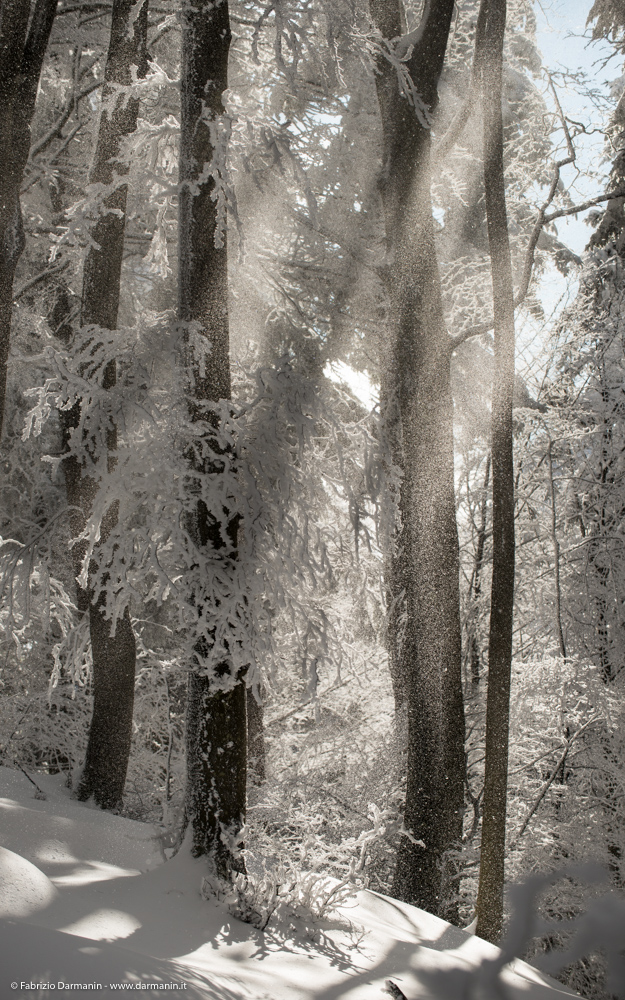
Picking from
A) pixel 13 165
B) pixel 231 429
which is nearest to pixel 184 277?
pixel 231 429

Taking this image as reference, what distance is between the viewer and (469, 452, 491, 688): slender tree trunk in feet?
31.8

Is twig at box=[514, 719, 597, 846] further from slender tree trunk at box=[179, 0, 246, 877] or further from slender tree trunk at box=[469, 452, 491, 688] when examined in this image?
slender tree trunk at box=[179, 0, 246, 877]

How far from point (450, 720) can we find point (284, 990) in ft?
10.9

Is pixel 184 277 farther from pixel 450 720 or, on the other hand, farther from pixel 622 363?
pixel 622 363

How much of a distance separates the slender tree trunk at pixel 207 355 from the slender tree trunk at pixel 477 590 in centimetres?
573

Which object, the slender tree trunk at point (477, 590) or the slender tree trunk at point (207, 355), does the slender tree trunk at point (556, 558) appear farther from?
the slender tree trunk at point (207, 355)

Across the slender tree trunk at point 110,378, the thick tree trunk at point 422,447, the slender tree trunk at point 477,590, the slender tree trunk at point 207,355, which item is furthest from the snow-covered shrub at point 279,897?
the slender tree trunk at point 477,590

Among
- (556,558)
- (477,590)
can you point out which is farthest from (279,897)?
(477,590)

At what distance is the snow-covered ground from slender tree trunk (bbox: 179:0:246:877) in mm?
381

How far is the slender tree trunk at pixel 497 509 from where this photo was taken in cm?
581

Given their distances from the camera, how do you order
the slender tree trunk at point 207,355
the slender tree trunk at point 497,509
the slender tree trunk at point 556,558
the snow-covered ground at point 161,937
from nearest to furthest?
1. the snow-covered ground at point 161,937
2. the slender tree trunk at point 207,355
3. the slender tree trunk at point 497,509
4. the slender tree trunk at point 556,558

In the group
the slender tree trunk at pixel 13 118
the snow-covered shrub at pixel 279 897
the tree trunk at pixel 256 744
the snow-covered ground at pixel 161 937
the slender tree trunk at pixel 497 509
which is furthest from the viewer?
the tree trunk at pixel 256 744

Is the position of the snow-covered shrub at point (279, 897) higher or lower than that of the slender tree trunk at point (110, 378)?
lower

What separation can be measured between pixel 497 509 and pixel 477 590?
4.18 m
